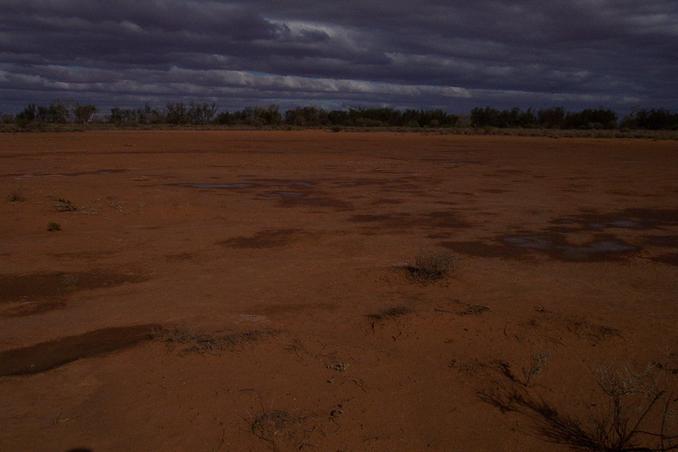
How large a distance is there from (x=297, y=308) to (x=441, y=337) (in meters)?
1.76

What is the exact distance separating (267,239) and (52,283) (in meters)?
3.78

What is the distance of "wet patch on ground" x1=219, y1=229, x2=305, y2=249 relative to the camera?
10141 millimetres

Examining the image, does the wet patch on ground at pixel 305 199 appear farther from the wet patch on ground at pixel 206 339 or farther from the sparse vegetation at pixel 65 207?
the wet patch on ground at pixel 206 339

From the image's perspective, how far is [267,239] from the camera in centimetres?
1063

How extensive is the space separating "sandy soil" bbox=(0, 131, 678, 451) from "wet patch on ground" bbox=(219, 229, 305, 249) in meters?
0.06

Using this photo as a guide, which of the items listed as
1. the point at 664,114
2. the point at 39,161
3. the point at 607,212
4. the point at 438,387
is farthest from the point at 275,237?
the point at 664,114

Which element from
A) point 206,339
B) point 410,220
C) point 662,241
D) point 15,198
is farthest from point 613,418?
point 15,198

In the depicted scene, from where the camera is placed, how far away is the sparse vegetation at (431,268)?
7.84m

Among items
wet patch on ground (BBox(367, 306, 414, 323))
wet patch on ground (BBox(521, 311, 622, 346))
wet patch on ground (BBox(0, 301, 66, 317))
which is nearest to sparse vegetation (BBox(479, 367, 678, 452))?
wet patch on ground (BBox(521, 311, 622, 346))

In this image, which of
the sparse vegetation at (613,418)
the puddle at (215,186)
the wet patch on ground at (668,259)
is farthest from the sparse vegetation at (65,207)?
the wet patch on ground at (668,259)

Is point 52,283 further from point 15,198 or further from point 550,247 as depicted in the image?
point 550,247

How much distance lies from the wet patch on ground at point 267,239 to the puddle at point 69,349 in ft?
13.1

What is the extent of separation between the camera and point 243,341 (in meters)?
5.84

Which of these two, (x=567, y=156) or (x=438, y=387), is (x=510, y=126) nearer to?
(x=567, y=156)
